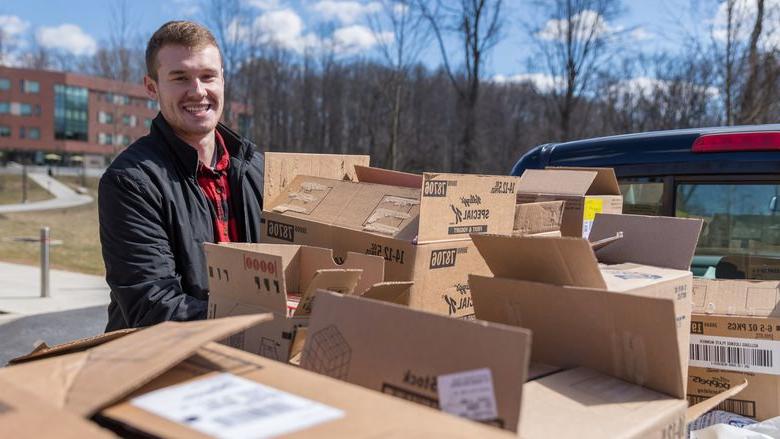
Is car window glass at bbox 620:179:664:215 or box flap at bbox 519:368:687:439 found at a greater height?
car window glass at bbox 620:179:664:215

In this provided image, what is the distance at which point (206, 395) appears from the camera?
3.71ft

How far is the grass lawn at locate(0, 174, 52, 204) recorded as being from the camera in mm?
31403

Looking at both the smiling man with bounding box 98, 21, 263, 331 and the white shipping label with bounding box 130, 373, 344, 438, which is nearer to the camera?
the white shipping label with bounding box 130, 373, 344, 438

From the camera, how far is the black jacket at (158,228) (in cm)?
216

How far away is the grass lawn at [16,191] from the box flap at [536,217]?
32.7 meters

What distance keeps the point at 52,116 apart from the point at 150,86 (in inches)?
3178

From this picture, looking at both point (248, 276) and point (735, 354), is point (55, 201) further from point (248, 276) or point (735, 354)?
point (735, 354)

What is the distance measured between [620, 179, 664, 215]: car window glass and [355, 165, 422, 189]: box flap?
1.17 meters

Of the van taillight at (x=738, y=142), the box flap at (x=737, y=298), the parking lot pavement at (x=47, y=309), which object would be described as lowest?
the parking lot pavement at (x=47, y=309)

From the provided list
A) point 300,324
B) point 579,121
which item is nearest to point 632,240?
point 300,324

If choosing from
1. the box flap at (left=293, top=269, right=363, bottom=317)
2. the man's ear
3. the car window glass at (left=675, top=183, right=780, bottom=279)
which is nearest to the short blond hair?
the man's ear

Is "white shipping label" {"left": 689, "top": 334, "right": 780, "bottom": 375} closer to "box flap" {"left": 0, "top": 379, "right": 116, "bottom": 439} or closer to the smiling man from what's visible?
the smiling man

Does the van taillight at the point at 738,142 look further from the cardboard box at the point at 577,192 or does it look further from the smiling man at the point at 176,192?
the smiling man at the point at 176,192

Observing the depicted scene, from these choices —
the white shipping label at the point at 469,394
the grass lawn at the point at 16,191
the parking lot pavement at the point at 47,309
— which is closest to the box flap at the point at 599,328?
the white shipping label at the point at 469,394
